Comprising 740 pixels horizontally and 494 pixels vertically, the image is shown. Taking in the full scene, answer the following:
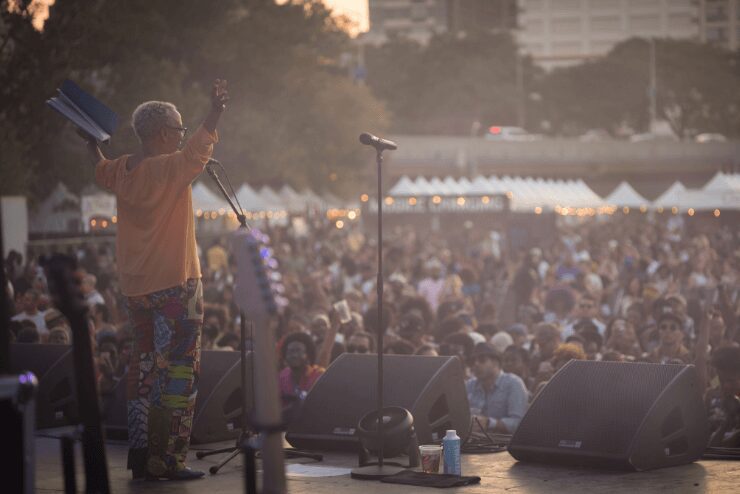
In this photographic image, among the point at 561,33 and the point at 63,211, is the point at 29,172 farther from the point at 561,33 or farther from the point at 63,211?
the point at 561,33

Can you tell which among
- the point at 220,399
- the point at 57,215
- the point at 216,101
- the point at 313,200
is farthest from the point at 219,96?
the point at 313,200

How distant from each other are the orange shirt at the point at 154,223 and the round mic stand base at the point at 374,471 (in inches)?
54.6

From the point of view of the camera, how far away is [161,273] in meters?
6.99

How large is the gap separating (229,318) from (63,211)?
19.3m

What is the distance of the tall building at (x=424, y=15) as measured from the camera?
160 metres

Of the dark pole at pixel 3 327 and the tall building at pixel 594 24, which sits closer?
the dark pole at pixel 3 327

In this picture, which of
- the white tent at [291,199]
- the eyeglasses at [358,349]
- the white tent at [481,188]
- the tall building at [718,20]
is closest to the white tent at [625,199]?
the white tent at [481,188]

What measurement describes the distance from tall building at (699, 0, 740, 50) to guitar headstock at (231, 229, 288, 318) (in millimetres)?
162259

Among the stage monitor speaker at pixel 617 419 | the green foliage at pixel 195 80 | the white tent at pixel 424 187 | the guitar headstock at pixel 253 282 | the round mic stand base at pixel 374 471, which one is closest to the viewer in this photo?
the guitar headstock at pixel 253 282


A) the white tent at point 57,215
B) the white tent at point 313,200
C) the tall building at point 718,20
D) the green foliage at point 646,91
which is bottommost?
the white tent at point 57,215

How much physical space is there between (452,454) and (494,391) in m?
3.26

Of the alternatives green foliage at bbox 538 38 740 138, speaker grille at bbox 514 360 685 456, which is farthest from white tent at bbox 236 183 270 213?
green foliage at bbox 538 38 740 138

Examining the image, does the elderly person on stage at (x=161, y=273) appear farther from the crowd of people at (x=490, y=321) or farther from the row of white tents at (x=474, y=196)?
the row of white tents at (x=474, y=196)

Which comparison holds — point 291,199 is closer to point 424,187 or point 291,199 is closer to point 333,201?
point 424,187
